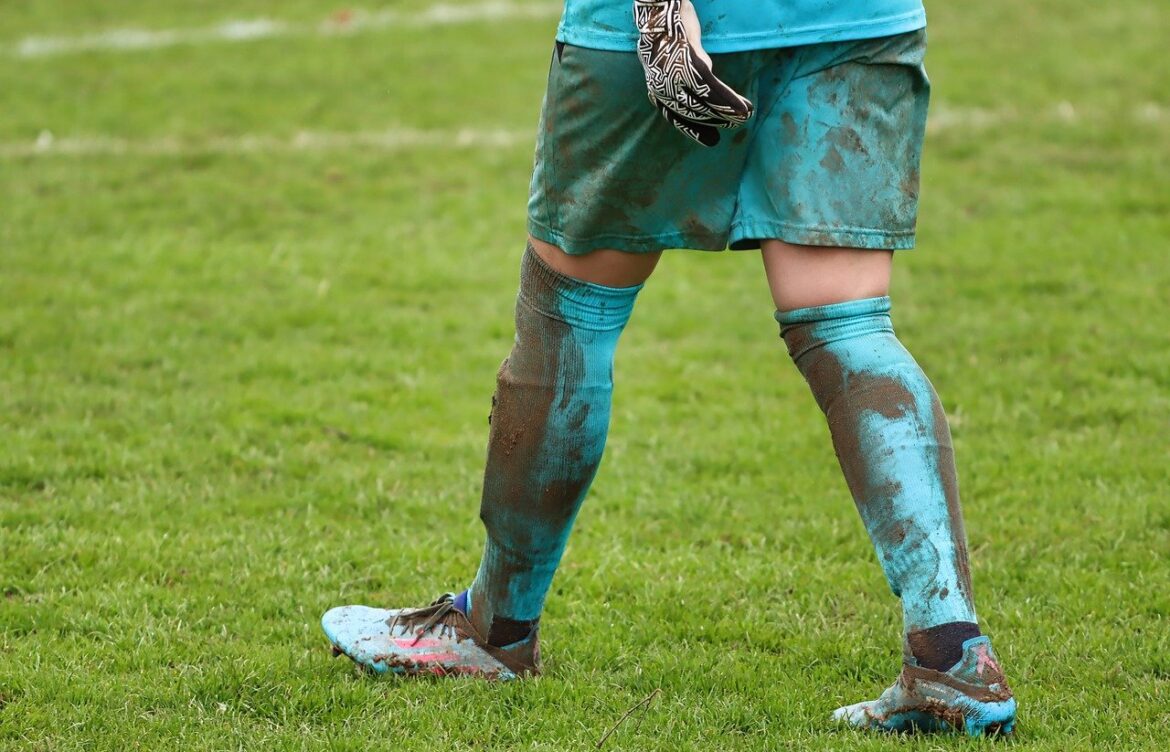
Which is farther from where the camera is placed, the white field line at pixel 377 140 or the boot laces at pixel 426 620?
the white field line at pixel 377 140

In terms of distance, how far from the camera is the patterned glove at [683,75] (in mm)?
2418

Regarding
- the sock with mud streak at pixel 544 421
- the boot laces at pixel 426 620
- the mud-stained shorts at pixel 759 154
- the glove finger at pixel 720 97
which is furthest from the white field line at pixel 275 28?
the glove finger at pixel 720 97

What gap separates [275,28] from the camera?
38.0 feet

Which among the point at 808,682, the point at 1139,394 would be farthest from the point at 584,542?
the point at 1139,394

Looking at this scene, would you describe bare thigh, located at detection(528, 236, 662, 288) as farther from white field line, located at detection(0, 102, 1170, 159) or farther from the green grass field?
white field line, located at detection(0, 102, 1170, 159)

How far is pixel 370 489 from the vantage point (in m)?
4.45

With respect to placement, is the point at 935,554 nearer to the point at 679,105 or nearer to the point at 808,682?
the point at 808,682

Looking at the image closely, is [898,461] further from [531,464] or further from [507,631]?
[507,631]

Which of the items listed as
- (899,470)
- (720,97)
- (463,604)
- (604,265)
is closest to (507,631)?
(463,604)

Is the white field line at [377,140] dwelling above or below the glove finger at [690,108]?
below

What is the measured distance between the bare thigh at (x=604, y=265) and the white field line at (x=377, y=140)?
6211 millimetres

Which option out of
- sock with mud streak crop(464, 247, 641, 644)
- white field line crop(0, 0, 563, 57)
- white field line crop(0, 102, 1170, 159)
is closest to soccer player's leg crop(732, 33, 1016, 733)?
sock with mud streak crop(464, 247, 641, 644)

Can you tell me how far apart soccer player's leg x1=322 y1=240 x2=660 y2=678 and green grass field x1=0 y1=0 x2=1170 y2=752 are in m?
0.11

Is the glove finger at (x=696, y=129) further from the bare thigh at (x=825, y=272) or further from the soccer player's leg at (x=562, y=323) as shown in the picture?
the bare thigh at (x=825, y=272)
